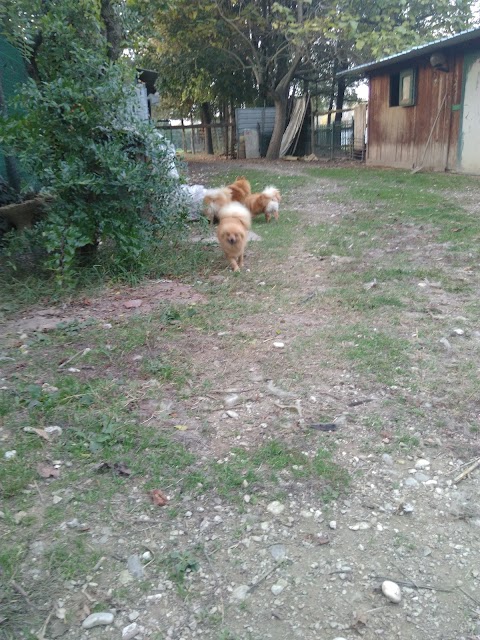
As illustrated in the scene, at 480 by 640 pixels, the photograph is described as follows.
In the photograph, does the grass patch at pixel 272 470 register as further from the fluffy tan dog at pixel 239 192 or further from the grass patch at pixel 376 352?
the fluffy tan dog at pixel 239 192

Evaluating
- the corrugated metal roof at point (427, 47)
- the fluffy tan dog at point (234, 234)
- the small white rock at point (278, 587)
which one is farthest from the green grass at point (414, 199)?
the small white rock at point (278, 587)

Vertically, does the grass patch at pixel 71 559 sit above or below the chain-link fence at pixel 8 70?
below

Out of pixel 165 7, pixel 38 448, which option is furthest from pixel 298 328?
pixel 165 7

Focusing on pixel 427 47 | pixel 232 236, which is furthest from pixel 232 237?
pixel 427 47

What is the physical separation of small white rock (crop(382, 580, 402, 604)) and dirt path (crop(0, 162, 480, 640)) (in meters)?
0.02

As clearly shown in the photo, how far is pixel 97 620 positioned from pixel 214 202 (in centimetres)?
687

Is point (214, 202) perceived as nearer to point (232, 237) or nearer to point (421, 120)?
point (232, 237)

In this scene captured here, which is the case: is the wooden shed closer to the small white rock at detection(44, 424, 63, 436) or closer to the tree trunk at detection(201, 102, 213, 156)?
the tree trunk at detection(201, 102, 213, 156)

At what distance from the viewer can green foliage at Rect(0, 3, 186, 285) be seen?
16.6 feet

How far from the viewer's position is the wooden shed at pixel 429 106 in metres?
12.7

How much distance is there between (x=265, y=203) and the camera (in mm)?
8641

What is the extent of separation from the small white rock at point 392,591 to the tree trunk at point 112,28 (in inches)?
249

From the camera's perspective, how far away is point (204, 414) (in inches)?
127

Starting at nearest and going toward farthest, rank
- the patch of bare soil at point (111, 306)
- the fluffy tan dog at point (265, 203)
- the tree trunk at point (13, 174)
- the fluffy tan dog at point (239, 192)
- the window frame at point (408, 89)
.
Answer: the patch of bare soil at point (111, 306) → the tree trunk at point (13, 174) → the fluffy tan dog at point (265, 203) → the fluffy tan dog at point (239, 192) → the window frame at point (408, 89)
